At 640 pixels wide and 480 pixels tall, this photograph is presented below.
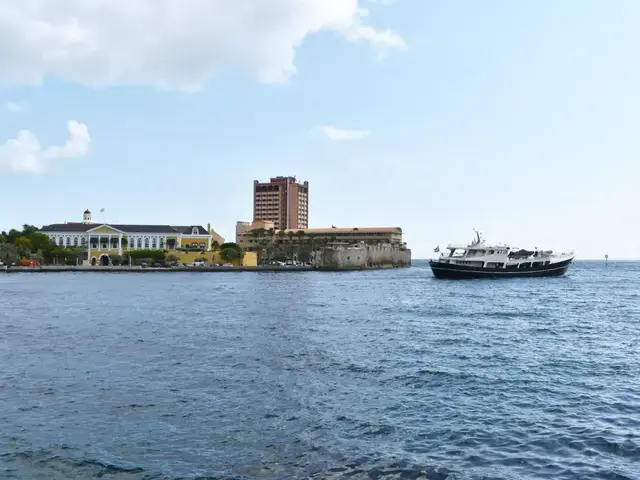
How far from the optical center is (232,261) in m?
172

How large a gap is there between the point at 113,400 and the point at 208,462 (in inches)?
273

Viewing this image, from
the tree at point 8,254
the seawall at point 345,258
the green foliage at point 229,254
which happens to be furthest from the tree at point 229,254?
the tree at point 8,254

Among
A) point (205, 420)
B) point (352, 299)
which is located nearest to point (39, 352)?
point (205, 420)

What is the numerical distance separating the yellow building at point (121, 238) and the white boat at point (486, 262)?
8877 cm

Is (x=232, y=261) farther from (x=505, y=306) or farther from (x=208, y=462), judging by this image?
(x=208, y=462)

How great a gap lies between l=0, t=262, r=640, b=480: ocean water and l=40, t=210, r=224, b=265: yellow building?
13307cm

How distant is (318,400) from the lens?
20172mm

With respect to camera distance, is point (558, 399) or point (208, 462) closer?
point (208, 462)

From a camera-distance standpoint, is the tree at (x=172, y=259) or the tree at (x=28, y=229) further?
the tree at (x=28, y=229)

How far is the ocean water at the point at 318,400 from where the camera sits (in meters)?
14.3

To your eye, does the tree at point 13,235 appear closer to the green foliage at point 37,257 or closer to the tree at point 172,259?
the green foliage at point 37,257

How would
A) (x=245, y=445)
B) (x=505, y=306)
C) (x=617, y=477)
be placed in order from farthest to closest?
(x=505, y=306)
(x=245, y=445)
(x=617, y=477)

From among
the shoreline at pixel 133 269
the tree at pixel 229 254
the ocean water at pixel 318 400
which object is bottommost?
the ocean water at pixel 318 400

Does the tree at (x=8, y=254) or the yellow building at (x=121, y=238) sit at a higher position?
the yellow building at (x=121, y=238)
